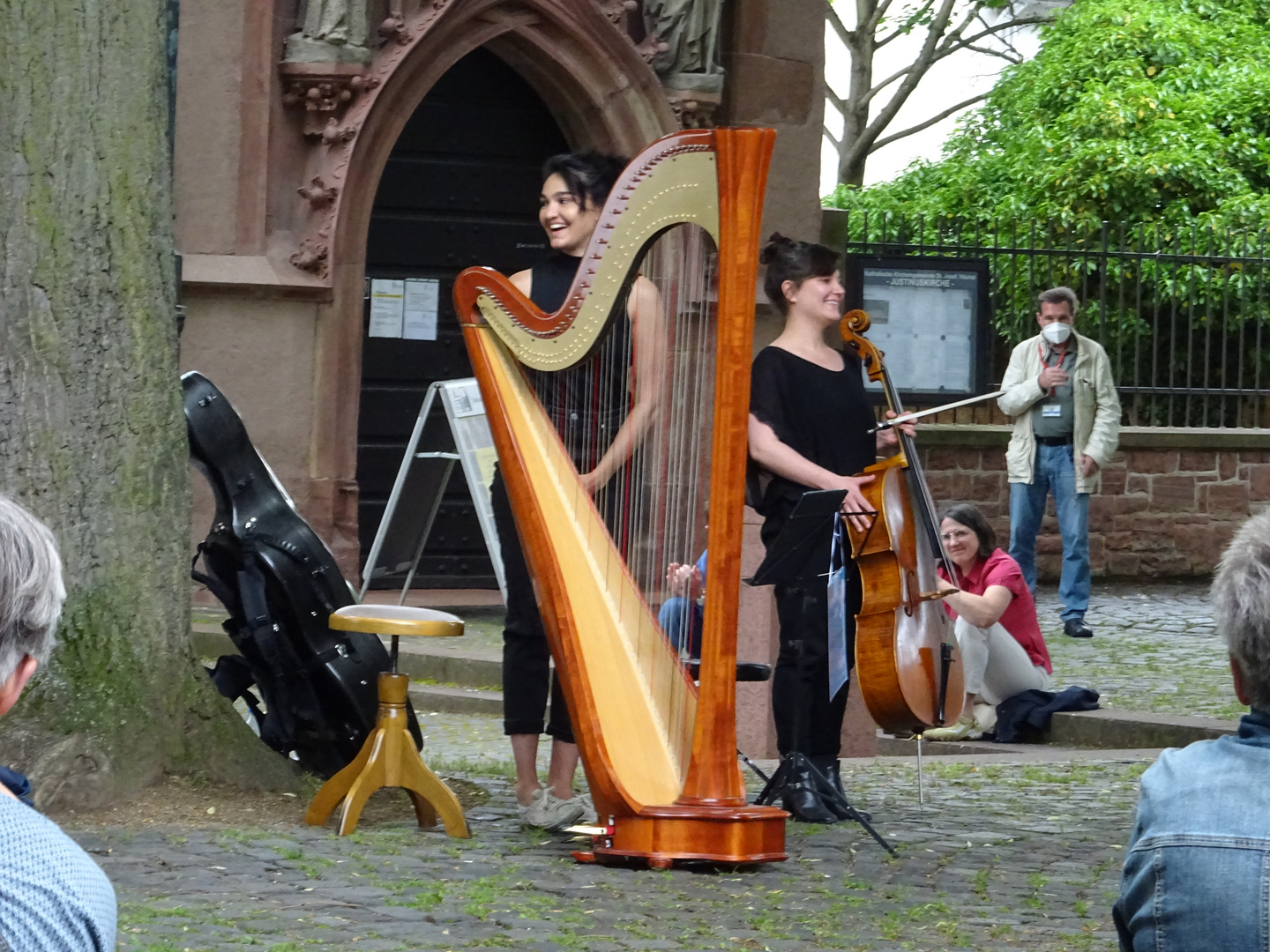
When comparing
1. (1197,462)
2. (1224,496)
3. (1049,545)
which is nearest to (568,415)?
(1049,545)

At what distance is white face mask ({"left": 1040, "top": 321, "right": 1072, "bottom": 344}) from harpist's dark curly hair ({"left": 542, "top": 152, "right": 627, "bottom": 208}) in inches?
275

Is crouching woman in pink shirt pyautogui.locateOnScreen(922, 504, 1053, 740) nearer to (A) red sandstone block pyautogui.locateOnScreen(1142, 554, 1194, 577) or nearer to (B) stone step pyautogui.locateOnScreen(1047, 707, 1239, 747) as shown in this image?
(B) stone step pyautogui.locateOnScreen(1047, 707, 1239, 747)

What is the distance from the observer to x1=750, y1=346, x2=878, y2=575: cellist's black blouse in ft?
20.5

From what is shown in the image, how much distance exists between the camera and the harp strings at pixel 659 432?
4.99 metres

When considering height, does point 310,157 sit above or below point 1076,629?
above

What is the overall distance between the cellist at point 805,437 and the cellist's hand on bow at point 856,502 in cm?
6

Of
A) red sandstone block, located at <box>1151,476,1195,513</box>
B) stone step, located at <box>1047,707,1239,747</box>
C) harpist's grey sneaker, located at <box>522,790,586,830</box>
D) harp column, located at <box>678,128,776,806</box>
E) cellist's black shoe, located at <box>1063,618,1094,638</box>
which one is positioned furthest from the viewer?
red sandstone block, located at <box>1151,476,1195,513</box>

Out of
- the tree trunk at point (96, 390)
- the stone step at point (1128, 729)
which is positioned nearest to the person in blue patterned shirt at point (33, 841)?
the tree trunk at point (96, 390)

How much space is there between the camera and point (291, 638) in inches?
249

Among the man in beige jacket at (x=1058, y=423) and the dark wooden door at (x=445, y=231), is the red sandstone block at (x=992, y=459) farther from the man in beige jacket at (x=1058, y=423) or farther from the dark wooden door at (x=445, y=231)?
the dark wooden door at (x=445, y=231)

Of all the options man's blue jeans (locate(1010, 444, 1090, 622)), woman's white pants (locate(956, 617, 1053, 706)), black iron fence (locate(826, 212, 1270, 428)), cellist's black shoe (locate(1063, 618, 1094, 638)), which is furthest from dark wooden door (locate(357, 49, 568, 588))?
woman's white pants (locate(956, 617, 1053, 706))

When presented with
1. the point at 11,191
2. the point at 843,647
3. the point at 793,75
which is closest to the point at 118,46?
the point at 11,191

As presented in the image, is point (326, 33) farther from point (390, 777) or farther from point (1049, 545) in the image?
point (1049, 545)

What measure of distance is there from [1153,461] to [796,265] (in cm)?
949
